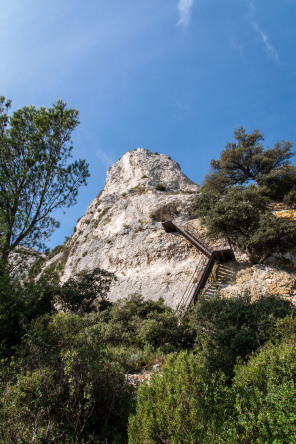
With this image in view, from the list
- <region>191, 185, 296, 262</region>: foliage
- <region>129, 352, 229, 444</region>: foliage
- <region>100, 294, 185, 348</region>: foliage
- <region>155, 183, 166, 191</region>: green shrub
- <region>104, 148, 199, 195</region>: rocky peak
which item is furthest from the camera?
<region>104, 148, 199, 195</region>: rocky peak

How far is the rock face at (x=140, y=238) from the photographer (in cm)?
1809

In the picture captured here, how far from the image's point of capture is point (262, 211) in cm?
1902

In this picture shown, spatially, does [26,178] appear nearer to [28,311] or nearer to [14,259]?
[14,259]

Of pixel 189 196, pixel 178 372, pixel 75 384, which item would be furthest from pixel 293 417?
pixel 189 196

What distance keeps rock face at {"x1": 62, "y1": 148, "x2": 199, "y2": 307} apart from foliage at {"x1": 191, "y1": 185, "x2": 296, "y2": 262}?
2670 millimetres

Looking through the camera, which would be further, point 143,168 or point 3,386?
point 143,168

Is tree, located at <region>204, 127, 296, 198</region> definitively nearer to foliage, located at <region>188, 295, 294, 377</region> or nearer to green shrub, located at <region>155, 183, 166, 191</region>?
green shrub, located at <region>155, 183, 166, 191</region>

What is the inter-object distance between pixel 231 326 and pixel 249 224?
9.00 m

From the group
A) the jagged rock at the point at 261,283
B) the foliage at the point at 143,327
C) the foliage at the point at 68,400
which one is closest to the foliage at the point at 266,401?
the foliage at the point at 68,400

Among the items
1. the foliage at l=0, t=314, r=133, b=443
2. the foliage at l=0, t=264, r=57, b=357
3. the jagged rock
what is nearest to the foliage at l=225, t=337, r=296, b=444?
the foliage at l=0, t=314, r=133, b=443

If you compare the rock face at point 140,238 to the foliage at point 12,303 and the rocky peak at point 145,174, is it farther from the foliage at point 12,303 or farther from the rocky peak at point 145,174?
the foliage at point 12,303

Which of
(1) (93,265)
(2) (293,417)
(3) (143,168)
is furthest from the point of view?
(3) (143,168)

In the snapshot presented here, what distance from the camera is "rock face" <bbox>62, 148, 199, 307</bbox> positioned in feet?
59.4

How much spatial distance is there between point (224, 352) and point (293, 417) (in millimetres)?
4895
